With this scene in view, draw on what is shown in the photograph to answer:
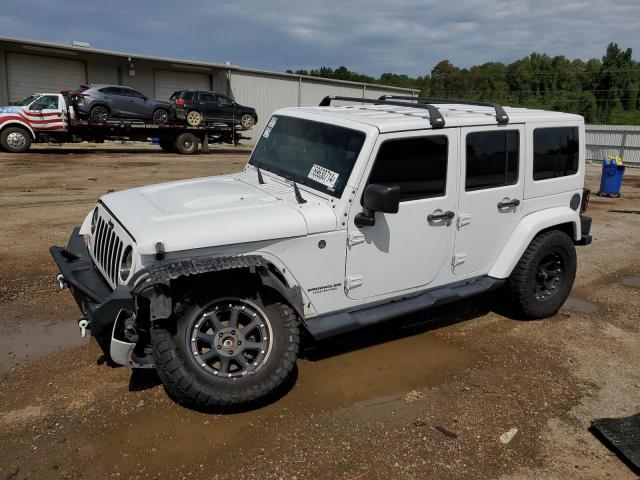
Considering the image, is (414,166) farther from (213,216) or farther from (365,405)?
(365,405)

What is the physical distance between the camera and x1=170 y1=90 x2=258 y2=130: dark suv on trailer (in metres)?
21.4

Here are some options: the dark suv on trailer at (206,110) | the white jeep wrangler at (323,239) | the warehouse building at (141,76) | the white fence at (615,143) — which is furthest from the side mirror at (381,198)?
the warehouse building at (141,76)

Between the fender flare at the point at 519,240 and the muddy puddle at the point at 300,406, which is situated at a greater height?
the fender flare at the point at 519,240

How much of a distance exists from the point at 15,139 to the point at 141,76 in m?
13.2

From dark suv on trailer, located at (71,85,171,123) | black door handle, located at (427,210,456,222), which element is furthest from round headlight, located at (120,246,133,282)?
dark suv on trailer, located at (71,85,171,123)

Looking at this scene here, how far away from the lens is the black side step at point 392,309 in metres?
3.72

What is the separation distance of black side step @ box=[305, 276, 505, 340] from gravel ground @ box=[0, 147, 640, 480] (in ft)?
1.55

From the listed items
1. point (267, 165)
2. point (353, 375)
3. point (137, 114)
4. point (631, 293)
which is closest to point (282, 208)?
point (267, 165)

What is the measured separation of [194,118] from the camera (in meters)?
21.8

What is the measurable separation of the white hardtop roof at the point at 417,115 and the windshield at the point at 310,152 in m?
0.13

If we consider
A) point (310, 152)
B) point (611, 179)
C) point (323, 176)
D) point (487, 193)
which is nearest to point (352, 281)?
point (323, 176)

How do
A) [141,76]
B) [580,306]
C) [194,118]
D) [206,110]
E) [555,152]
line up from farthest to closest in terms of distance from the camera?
[141,76] → [206,110] → [194,118] → [580,306] → [555,152]

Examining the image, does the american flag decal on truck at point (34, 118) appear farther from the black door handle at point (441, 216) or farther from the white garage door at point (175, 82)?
the black door handle at point (441, 216)

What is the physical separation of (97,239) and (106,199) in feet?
1.17
